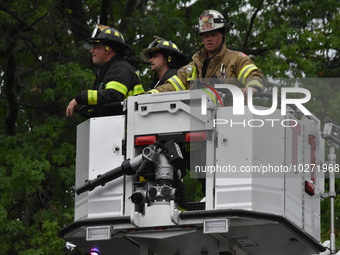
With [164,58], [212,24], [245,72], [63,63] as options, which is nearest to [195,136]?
[245,72]

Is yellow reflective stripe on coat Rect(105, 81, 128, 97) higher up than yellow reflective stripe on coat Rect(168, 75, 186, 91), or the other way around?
yellow reflective stripe on coat Rect(168, 75, 186, 91)

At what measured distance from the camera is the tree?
19.1 meters

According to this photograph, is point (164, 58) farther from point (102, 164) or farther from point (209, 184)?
point (209, 184)

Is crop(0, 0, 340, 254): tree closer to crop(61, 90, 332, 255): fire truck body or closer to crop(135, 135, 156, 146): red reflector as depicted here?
crop(61, 90, 332, 255): fire truck body

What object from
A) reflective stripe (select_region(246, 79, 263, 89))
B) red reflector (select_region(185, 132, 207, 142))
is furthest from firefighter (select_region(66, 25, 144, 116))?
reflective stripe (select_region(246, 79, 263, 89))

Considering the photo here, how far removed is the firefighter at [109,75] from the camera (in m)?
11.9

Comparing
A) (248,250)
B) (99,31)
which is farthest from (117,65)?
(248,250)

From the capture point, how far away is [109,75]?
12.2 meters

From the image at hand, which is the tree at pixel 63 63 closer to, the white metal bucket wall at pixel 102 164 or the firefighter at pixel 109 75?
the firefighter at pixel 109 75

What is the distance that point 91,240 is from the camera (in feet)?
37.1

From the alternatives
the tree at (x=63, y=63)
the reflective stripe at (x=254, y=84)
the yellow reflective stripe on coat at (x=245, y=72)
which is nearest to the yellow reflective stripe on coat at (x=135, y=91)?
the yellow reflective stripe on coat at (x=245, y=72)

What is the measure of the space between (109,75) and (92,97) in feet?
1.49

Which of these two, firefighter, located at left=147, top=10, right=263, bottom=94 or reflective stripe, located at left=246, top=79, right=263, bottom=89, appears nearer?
reflective stripe, located at left=246, top=79, right=263, bottom=89

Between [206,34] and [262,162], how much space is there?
1704 mm
